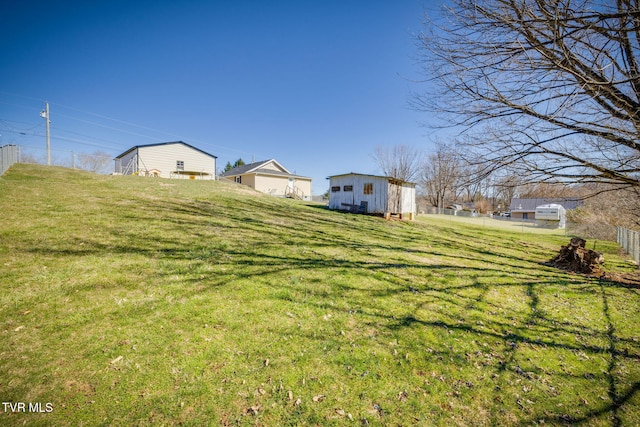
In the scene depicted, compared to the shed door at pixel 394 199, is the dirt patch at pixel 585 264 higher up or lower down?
lower down

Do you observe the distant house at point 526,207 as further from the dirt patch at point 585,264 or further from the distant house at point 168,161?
the distant house at point 168,161

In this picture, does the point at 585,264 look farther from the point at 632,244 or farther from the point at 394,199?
the point at 394,199

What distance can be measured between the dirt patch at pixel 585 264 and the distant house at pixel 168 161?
32.8m

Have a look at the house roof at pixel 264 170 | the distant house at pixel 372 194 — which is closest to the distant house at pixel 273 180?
the house roof at pixel 264 170

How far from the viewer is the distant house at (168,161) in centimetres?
2725

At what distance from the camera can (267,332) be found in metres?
4.18

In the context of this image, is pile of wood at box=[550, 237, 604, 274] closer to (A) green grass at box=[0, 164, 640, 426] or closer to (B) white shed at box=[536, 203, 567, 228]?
(A) green grass at box=[0, 164, 640, 426]

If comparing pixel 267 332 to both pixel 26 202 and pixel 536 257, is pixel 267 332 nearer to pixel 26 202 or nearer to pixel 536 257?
pixel 26 202

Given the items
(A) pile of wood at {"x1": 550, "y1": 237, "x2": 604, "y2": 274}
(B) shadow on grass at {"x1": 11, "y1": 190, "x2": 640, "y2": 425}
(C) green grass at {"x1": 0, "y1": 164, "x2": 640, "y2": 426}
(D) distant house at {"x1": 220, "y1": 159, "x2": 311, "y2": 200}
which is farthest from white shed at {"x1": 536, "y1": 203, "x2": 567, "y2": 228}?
(C) green grass at {"x1": 0, "y1": 164, "x2": 640, "y2": 426}

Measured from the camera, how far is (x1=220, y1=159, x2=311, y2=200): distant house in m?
34.3

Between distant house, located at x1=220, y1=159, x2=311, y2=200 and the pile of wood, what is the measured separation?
92.4 ft

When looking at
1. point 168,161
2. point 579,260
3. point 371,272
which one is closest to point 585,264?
point 579,260

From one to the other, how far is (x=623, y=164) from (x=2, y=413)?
9.76 m

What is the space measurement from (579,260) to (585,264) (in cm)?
23
